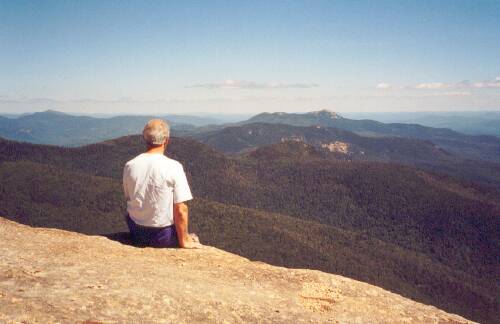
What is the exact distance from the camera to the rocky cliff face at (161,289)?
29.1ft

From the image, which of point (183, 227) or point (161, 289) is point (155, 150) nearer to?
point (183, 227)

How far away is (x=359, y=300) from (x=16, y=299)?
1011cm

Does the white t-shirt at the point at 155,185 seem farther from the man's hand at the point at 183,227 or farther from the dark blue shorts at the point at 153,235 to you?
the dark blue shorts at the point at 153,235

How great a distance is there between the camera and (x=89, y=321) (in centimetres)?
811

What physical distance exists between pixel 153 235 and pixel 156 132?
13.2ft

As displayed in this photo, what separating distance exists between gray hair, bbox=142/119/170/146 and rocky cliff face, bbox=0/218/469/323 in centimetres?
406

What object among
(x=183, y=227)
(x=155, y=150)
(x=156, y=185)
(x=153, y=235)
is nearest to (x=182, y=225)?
(x=183, y=227)

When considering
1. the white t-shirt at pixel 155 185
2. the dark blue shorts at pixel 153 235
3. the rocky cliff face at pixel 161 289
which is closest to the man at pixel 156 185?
the white t-shirt at pixel 155 185

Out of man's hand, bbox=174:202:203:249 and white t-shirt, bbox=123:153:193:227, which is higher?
white t-shirt, bbox=123:153:193:227

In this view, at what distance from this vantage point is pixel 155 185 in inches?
472

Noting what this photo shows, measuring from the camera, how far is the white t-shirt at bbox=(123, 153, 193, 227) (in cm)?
Answer: 1180

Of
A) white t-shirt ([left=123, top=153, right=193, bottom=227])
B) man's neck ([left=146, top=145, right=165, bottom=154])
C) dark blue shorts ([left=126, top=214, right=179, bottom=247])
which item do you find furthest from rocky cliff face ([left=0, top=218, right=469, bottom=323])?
man's neck ([left=146, top=145, right=165, bottom=154])

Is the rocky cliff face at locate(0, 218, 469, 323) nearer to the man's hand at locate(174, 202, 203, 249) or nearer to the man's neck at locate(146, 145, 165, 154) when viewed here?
the man's hand at locate(174, 202, 203, 249)

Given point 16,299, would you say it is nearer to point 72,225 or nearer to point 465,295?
point 72,225
